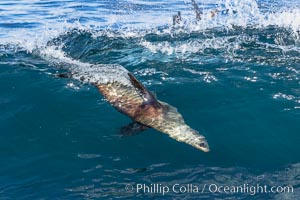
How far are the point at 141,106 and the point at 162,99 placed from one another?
4.73 ft

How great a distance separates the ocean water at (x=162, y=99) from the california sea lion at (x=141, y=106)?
42cm

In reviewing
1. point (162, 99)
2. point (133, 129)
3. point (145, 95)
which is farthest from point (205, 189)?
point (162, 99)

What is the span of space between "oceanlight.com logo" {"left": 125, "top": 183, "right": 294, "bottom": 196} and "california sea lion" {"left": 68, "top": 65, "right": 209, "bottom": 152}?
1.62ft

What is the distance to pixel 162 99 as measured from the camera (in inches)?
309

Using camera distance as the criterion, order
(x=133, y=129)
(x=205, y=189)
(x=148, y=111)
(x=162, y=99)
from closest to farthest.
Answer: (x=205, y=189) < (x=133, y=129) < (x=148, y=111) < (x=162, y=99)

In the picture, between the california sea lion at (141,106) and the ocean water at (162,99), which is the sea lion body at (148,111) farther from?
the ocean water at (162,99)

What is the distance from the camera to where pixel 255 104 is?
773 cm

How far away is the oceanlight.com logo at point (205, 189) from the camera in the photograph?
18.0 ft

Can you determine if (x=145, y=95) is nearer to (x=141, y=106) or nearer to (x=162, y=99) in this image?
(x=141, y=106)

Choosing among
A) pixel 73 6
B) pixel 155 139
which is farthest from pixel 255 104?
pixel 73 6

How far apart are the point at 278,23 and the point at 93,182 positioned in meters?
8.98

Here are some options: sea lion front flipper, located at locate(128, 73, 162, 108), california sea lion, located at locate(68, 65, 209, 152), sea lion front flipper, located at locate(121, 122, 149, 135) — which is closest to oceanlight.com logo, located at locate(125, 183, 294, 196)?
california sea lion, located at locate(68, 65, 209, 152)

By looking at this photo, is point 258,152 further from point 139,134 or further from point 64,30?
point 64,30

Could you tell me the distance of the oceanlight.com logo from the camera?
18.0ft
